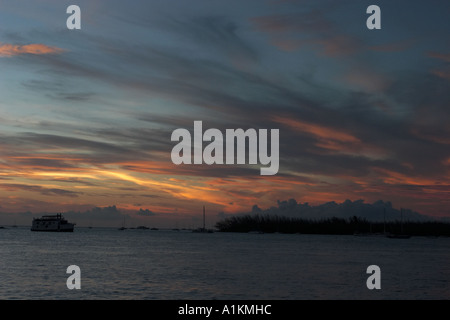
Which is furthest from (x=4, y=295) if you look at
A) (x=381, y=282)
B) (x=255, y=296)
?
(x=381, y=282)

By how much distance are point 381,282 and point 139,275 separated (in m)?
28.5

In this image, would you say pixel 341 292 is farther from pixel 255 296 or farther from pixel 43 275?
pixel 43 275

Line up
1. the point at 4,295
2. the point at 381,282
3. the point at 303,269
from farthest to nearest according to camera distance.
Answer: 1. the point at 303,269
2. the point at 381,282
3. the point at 4,295
